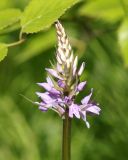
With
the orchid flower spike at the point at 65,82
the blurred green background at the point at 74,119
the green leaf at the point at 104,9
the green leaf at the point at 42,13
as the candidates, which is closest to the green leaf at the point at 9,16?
the green leaf at the point at 42,13

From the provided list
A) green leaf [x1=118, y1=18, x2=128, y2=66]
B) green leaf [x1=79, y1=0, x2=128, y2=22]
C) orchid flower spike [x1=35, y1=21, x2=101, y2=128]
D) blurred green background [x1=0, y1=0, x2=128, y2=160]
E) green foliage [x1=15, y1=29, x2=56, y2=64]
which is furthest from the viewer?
blurred green background [x1=0, y1=0, x2=128, y2=160]

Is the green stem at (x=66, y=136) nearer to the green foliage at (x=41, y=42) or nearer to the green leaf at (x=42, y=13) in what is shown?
the green leaf at (x=42, y=13)

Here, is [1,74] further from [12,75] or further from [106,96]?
[106,96]

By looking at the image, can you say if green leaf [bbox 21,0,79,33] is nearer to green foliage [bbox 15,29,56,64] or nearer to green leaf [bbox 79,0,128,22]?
green leaf [bbox 79,0,128,22]

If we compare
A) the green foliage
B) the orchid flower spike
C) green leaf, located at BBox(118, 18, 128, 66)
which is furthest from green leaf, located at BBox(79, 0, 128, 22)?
the orchid flower spike

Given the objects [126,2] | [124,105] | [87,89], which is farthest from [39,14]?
[87,89]

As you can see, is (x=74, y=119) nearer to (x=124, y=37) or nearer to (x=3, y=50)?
(x=124, y=37)
